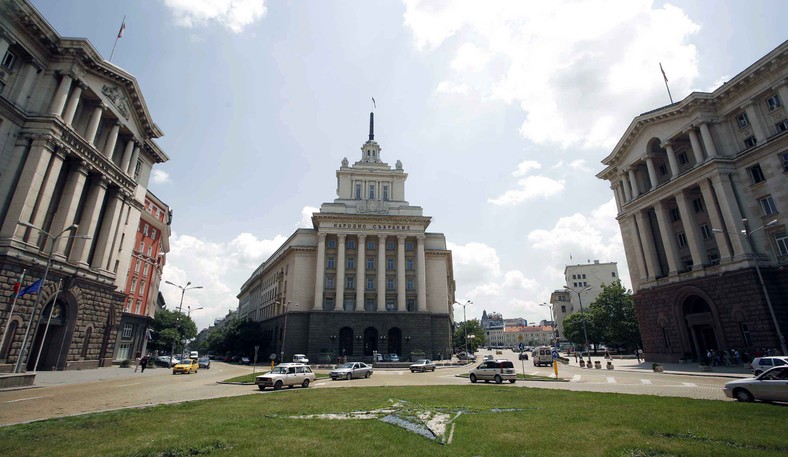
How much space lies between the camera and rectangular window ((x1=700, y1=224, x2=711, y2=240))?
133ft

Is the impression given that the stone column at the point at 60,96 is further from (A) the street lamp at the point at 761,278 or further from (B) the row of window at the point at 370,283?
(A) the street lamp at the point at 761,278

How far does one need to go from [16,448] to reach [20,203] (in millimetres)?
27991

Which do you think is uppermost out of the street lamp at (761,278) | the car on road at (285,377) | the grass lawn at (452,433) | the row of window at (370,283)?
the row of window at (370,283)

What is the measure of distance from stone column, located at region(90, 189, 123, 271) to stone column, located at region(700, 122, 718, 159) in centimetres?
6144

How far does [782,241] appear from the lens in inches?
1348

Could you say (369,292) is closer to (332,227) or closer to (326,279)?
(326,279)

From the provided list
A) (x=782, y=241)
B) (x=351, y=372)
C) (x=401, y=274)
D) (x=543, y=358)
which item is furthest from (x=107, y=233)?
(x=782, y=241)

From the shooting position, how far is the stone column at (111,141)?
1487 inches

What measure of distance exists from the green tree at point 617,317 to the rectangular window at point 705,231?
31.8 metres

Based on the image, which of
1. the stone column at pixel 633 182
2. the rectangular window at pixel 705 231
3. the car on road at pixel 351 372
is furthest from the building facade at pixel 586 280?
the car on road at pixel 351 372

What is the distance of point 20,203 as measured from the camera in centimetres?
2814

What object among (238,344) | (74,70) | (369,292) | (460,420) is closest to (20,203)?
(74,70)

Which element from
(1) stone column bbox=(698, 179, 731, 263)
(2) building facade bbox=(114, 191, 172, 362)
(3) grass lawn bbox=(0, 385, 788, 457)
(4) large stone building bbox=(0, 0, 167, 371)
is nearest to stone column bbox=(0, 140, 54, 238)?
(4) large stone building bbox=(0, 0, 167, 371)

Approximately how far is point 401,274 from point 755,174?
4619 cm
